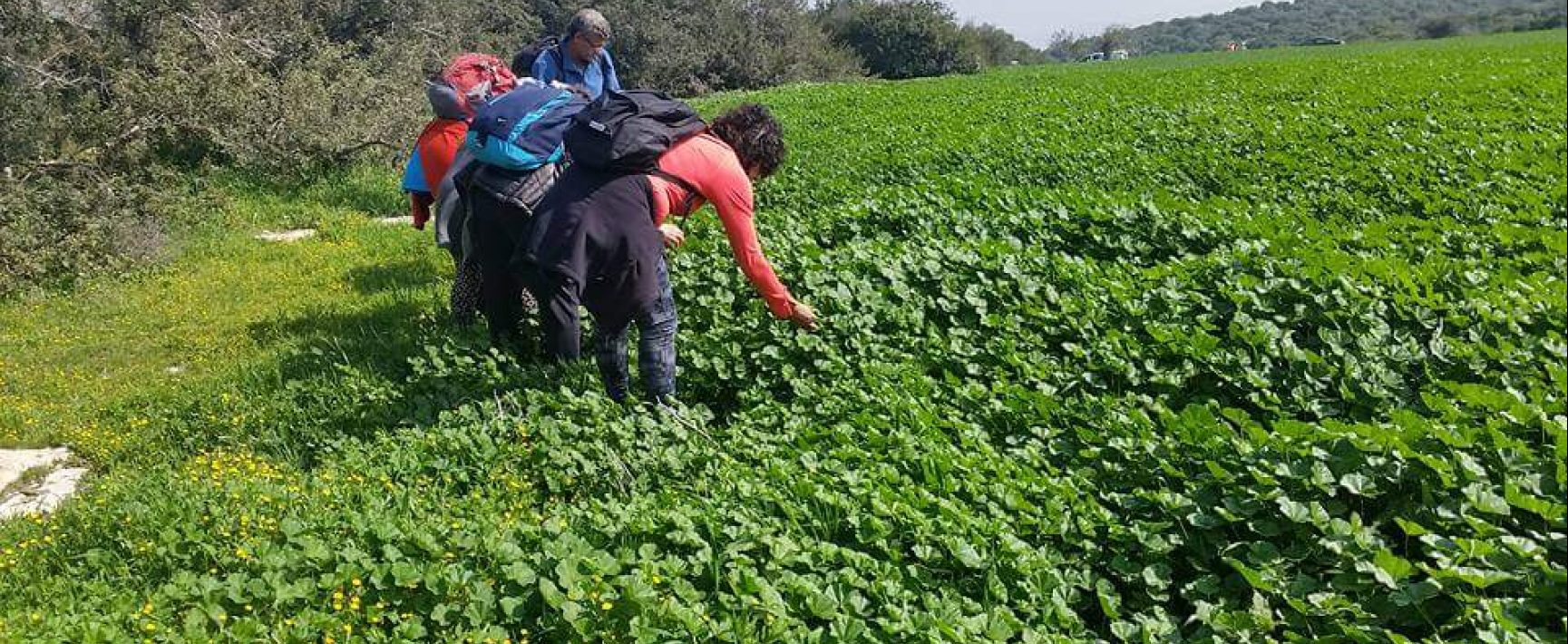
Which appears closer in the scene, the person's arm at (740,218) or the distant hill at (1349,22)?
the distant hill at (1349,22)

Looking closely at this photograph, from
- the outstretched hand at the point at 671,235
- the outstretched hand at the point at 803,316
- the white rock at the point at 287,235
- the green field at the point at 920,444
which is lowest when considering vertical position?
the green field at the point at 920,444

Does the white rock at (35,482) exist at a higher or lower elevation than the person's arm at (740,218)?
lower

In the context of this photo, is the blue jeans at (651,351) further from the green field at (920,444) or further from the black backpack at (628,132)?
the black backpack at (628,132)

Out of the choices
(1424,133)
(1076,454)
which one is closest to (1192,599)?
(1076,454)

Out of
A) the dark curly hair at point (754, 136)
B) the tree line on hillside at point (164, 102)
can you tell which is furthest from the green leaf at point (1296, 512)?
the tree line on hillside at point (164, 102)

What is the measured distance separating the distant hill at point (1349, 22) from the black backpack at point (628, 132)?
1.97m

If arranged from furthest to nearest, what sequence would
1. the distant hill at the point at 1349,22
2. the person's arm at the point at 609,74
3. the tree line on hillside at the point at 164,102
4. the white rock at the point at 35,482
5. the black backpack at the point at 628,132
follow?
the tree line on hillside at the point at 164,102 < the person's arm at the point at 609,74 < the white rock at the point at 35,482 < the black backpack at the point at 628,132 < the distant hill at the point at 1349,22

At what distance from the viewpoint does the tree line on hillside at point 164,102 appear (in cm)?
950

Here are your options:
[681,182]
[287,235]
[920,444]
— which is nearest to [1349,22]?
[920,444]

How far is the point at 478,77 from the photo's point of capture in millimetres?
5746

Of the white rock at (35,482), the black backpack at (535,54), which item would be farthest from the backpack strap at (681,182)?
the white rock at (35,482)

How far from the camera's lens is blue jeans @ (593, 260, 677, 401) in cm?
462

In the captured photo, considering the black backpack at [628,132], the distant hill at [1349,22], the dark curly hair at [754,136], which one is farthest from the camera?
the dark curly hair at [754,136]

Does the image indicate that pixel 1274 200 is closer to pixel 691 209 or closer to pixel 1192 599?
pixel 691 209
